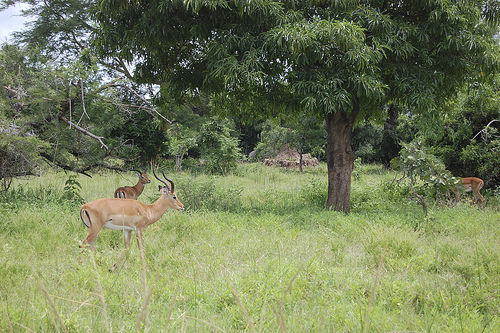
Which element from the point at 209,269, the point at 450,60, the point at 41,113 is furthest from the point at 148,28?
the point at 450,60

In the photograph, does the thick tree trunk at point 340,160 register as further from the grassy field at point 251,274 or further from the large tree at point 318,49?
the grassy field at point 251,274

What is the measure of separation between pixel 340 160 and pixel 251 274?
17.5 ft

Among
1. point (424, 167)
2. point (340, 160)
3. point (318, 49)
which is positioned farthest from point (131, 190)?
point (424, 167)

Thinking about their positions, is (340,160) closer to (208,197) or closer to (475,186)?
(208,197)

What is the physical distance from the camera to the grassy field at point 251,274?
258cm

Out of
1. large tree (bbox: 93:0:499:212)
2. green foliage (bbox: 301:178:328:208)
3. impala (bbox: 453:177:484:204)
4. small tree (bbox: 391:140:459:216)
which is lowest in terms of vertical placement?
green foliage (bbox: 301:178:328:208)

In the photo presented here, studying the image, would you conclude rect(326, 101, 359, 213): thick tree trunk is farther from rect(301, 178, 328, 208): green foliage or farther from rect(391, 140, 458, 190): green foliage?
rect(391, 140, 458, 190): green foliage

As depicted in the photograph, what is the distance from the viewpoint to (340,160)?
27.4 feet

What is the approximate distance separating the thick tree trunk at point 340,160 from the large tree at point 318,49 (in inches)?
0.9

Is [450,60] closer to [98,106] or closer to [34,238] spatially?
[98,106]

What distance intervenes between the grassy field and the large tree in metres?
2.46

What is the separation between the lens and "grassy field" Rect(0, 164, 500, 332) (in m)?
2.58

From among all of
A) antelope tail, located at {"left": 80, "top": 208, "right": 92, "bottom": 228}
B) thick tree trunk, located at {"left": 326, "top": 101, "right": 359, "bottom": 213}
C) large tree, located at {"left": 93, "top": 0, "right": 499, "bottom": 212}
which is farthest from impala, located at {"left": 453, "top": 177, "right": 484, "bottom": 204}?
antelope tail, located at {"left": 80, "top": 208, "right": 92, "bottom": 228}

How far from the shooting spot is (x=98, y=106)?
7.28 meters
